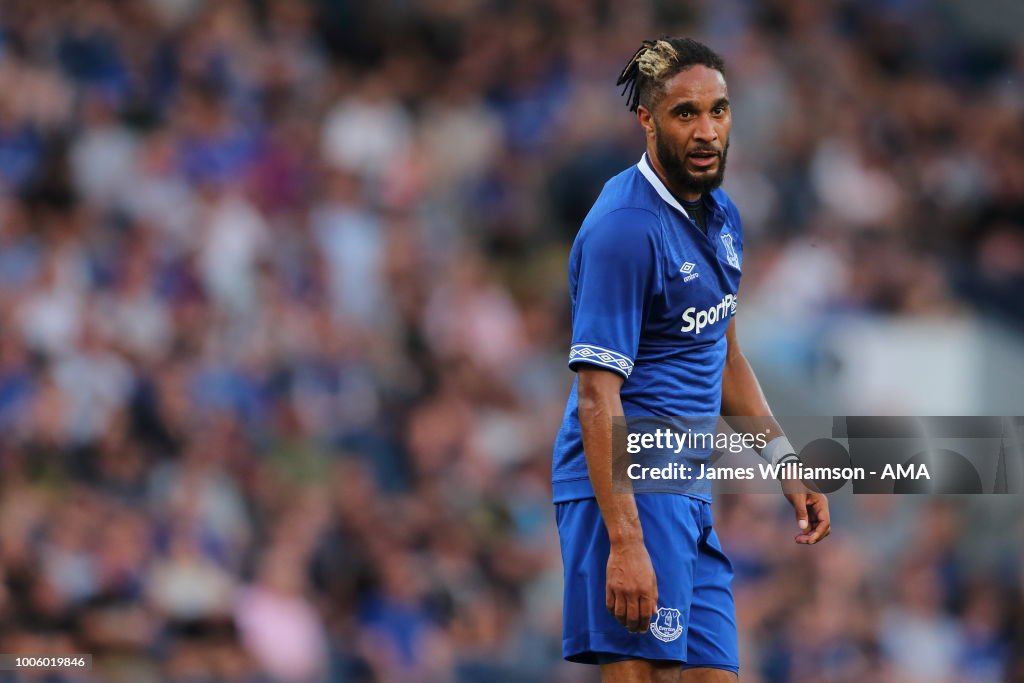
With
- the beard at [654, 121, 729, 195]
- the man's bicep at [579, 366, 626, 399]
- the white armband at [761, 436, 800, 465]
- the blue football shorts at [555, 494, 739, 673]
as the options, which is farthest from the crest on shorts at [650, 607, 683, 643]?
the beard at [654, 121, 729, 195]

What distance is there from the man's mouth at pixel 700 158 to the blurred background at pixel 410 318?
5088 millimetres

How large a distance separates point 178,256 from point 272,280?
641 millimetres

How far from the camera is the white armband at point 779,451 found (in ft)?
17.9

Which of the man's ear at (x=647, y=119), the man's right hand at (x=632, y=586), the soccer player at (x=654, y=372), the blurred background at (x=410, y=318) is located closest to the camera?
the man's right hand at (x=632, y=586)

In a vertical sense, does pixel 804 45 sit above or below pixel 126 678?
above

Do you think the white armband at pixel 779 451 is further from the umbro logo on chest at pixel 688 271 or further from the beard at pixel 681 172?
the beard at pixel 681 172

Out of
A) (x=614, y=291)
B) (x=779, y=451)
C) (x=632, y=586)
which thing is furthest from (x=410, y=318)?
(x=632, y=586)

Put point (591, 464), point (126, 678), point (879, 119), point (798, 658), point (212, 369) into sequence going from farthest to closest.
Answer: point (879, 119) → point (212, 369) → point (798, 658) → point (126, 678) → point (591, 464)

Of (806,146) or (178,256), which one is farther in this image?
(806,146)

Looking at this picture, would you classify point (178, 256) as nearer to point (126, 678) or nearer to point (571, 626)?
point (126, 678)

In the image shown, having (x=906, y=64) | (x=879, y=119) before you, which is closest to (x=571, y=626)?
(x=879, y=119)

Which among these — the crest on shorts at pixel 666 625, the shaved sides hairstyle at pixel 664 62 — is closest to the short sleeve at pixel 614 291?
the shaved sides hairstyle at pixel 664 62

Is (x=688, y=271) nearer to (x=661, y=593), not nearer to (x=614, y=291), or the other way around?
(x=614, y=291)

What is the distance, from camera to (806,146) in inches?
521
